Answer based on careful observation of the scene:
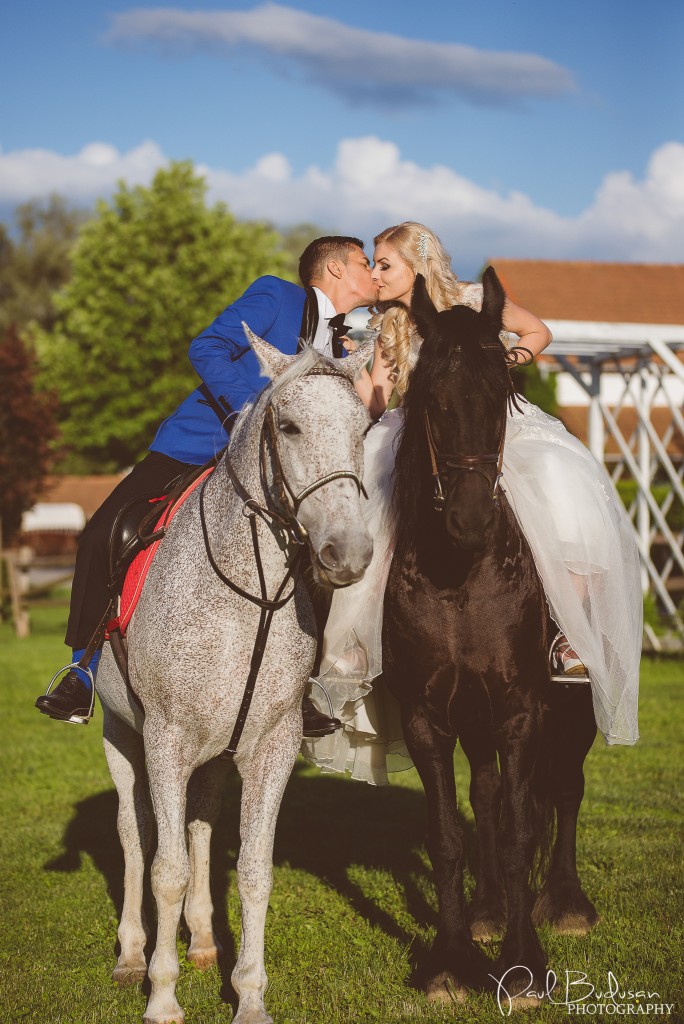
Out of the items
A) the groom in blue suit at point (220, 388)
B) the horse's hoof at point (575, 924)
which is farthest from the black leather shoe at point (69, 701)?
the horse's hoof at point (575, 924)

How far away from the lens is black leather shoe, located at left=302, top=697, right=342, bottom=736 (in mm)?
5031

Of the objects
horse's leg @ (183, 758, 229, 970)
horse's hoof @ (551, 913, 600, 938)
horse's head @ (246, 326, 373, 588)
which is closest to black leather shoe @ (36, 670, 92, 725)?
horse's leg @ (183, 758, 229, 970)

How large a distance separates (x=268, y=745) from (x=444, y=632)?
93 centimetres

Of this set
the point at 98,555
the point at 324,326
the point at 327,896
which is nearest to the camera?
the point at 98,555

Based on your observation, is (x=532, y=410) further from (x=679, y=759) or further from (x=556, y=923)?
(x=679, y=759)

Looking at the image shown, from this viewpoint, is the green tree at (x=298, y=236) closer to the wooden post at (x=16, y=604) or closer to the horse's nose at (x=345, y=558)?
the wooden post at (x=16, y=604)

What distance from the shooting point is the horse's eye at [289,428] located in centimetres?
395

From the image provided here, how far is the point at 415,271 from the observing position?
5758 mm

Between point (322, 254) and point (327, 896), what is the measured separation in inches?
150

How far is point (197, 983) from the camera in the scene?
516 centimetres

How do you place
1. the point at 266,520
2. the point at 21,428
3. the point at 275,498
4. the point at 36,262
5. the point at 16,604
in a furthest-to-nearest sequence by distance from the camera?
the point at 36,262 → the point at 21,428 → the point at 16,604 → the point at 266,520 → the point at 275,498

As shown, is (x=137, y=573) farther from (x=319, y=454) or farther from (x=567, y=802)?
(x=567, y=802)

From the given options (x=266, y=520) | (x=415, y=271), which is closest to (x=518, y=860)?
(x=266, y=520)

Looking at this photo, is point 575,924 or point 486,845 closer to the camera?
point 575,924
